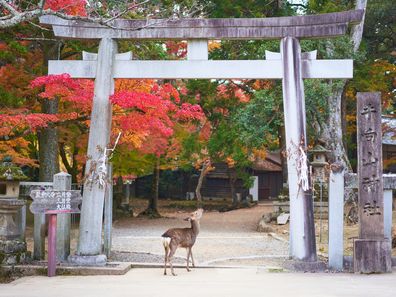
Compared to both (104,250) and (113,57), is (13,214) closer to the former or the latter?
(104,250)

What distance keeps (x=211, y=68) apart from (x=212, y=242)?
8398 millimetres

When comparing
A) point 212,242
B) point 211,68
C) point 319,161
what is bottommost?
point 212,242

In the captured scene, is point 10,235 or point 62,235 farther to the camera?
point 62,235

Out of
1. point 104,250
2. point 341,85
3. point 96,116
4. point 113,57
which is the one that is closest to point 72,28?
point 113,57

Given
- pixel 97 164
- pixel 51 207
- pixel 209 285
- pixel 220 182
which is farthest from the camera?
pixel 220 182

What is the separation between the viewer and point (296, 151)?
37.6 feet

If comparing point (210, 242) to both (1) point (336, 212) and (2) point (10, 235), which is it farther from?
(2) point (10, 235)

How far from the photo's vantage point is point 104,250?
42.8 ft

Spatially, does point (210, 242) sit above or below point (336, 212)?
below

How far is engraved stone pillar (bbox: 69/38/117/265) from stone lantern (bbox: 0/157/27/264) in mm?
1130

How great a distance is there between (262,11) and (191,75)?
13.8m

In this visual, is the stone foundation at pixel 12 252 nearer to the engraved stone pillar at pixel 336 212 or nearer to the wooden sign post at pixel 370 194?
the engraved stone pillar at pixel 336 212

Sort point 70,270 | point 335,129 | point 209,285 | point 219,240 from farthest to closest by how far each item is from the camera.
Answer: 1. point 335,129
2. point 219,240
3. point 70,270
4. point 209,285

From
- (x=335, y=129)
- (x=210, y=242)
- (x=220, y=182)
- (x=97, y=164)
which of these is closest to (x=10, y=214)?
(x=97, y=164)
